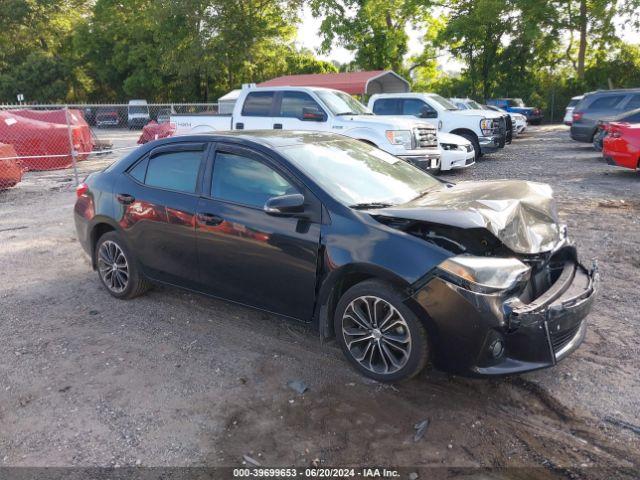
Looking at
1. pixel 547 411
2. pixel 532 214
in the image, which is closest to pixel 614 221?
pixel 532 214

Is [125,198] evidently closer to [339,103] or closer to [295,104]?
[295,104]

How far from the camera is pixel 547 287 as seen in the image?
145 inches

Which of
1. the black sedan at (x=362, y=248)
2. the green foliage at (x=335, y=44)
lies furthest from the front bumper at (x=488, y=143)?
the green foliage at (x=335, y=44)

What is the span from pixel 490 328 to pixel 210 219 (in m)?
2.29

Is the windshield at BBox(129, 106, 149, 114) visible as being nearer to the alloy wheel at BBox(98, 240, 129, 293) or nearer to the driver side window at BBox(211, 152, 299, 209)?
the alloy wheel at BBox(98, 240, 129, 293)

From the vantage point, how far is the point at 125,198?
499cm

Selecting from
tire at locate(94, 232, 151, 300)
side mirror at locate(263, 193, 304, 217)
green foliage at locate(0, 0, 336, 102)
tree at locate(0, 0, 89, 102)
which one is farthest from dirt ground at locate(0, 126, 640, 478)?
tree at locate(0, 0, 89, 102)

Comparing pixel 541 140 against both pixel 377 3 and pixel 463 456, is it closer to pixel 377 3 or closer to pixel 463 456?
pixel 377 3

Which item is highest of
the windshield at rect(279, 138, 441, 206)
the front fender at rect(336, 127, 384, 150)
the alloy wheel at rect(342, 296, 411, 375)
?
the front fender at rect(336, 127, 384, 150)

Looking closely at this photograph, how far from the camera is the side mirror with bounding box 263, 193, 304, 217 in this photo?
12.2 ft

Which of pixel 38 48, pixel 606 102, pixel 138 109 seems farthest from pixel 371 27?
pixel 38 48

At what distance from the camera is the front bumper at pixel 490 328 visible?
317cm

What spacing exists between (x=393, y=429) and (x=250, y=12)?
122 ft

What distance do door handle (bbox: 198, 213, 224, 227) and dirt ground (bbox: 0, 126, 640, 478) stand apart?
3.10 feet
